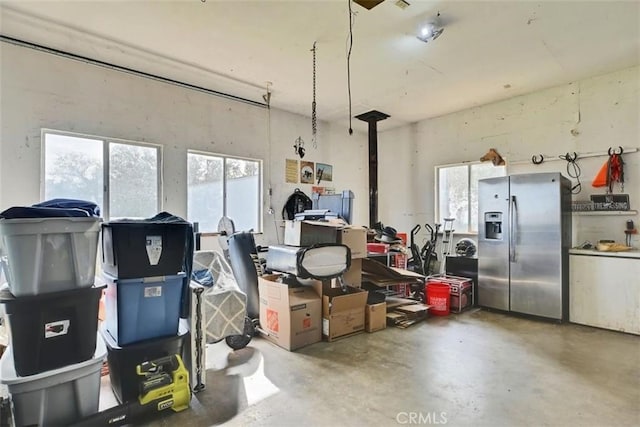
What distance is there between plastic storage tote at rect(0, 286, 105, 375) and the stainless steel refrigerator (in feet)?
15.3

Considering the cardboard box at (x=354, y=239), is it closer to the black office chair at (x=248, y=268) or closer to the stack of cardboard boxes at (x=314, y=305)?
the stack of cardboard boxes at (x=314, y=305)

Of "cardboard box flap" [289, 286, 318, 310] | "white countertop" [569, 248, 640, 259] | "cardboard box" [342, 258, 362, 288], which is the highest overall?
"white countertop" [569, 248, 640, 259]

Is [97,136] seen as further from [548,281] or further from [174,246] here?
[548,281]

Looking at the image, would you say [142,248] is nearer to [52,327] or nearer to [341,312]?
[52,327]

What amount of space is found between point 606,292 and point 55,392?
17.5 ft

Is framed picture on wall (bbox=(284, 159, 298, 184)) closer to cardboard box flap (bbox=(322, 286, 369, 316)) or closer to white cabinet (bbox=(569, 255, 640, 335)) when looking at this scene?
cardboard box flap (bbox=(322, 286, 369, 316))

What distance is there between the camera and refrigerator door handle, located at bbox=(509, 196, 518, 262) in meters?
4.46

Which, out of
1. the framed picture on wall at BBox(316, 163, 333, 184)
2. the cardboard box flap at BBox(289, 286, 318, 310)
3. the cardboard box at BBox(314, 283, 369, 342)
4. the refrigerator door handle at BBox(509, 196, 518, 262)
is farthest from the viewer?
the framed picture on wall at BBox(316, 163, 333, 184)

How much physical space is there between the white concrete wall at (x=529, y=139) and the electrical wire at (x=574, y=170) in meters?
0.05

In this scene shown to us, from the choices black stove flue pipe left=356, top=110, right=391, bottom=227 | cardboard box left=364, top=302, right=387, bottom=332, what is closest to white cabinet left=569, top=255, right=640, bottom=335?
cardboard box left=364, top=302, right=387, bottom=332

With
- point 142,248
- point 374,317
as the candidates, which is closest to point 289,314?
point 374,317

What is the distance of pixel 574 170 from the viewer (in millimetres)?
4613

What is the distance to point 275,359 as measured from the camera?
3010mm

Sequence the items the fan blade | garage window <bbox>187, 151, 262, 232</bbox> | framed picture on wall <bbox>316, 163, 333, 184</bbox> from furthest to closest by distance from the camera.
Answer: framed picture on wall <bbox>316, 163, 333, 184</bbox>, garage window <bbox>187, 151, 262, 232</bbox>, the fan blade
